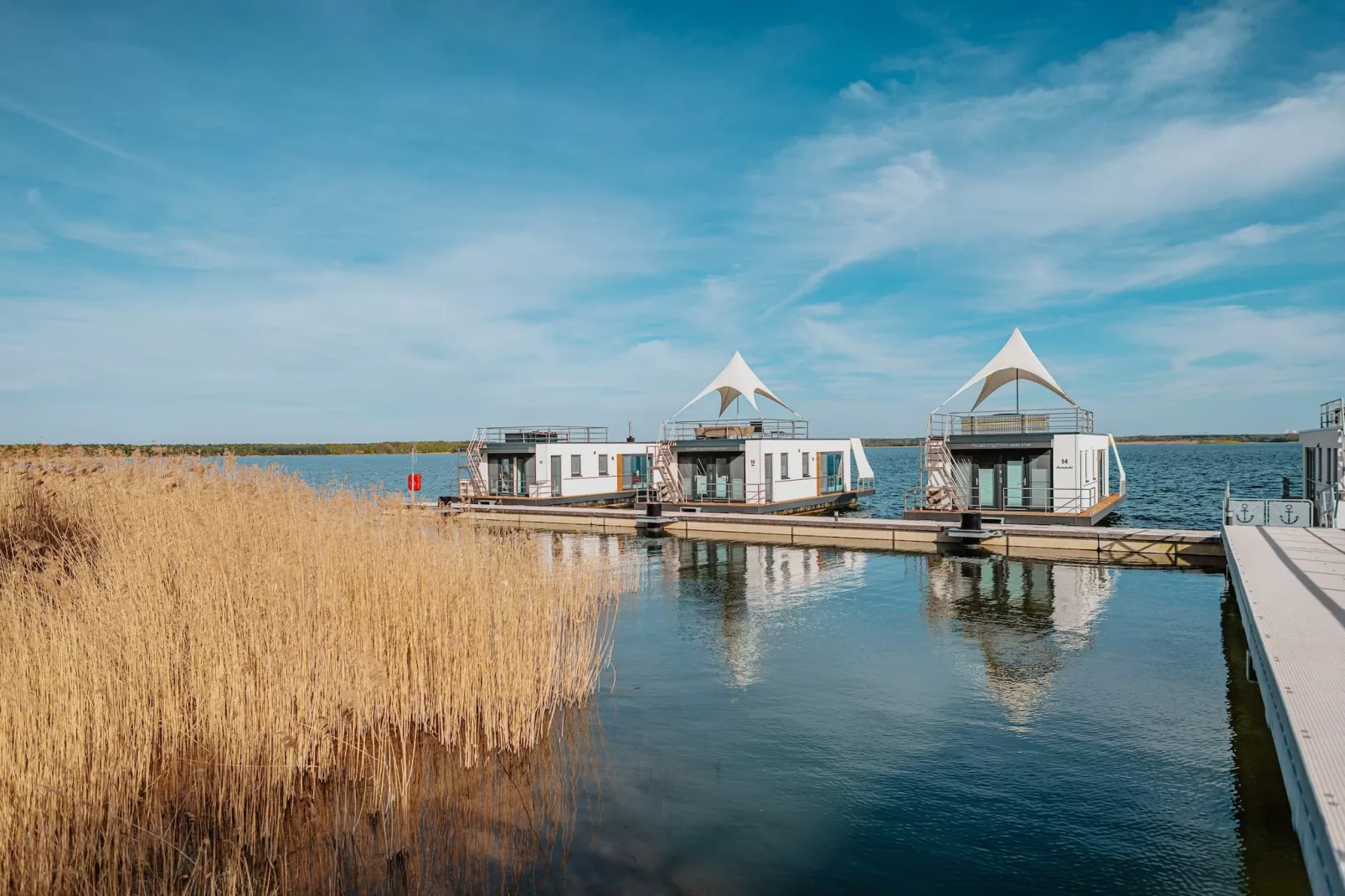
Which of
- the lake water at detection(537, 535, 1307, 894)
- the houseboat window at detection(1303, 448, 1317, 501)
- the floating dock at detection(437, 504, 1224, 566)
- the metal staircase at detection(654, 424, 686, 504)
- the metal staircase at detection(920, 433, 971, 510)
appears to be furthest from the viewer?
the metal staircase at detection(654, 424, 686, 504)

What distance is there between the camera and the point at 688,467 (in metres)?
25.6

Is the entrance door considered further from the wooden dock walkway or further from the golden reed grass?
the golden reed grass

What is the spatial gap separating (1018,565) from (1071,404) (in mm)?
6961

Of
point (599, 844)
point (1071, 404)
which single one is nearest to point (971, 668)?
point (599, 844)

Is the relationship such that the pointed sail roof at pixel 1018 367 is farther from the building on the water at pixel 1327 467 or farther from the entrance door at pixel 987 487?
the building on the water at pixel 1327 467

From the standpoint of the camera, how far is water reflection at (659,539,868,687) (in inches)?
403

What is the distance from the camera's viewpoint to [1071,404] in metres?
21.1

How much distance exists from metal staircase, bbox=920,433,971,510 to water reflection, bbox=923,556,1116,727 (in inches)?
127

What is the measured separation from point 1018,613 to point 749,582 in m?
4.73

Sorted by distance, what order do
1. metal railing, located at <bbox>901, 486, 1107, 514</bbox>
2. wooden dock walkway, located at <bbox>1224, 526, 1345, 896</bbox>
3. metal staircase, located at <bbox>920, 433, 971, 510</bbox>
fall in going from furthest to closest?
metal staircase, located at <bbox>920, 433, 971, 510</bbox> → metal railing, located at <bbox>901, 486, 1107, 514</bbox> → wooden dock walkway, located at <bbox>1224, 526, 1345, 896</bbox>

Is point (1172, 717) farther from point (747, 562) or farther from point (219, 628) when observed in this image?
point (747, 562)

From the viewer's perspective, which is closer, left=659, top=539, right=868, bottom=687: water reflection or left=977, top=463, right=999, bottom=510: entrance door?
left=659, top=539, right=868, bottom=687: water reflection

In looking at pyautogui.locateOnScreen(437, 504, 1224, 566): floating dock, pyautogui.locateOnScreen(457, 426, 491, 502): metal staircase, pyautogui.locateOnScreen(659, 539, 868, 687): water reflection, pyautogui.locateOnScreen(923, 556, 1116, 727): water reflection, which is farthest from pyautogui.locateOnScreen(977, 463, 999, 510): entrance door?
pyautogui.locateOnScreen(457, 426, 491, 502): metal staircase

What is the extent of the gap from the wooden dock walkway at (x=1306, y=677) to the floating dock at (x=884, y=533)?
6.40 meters
